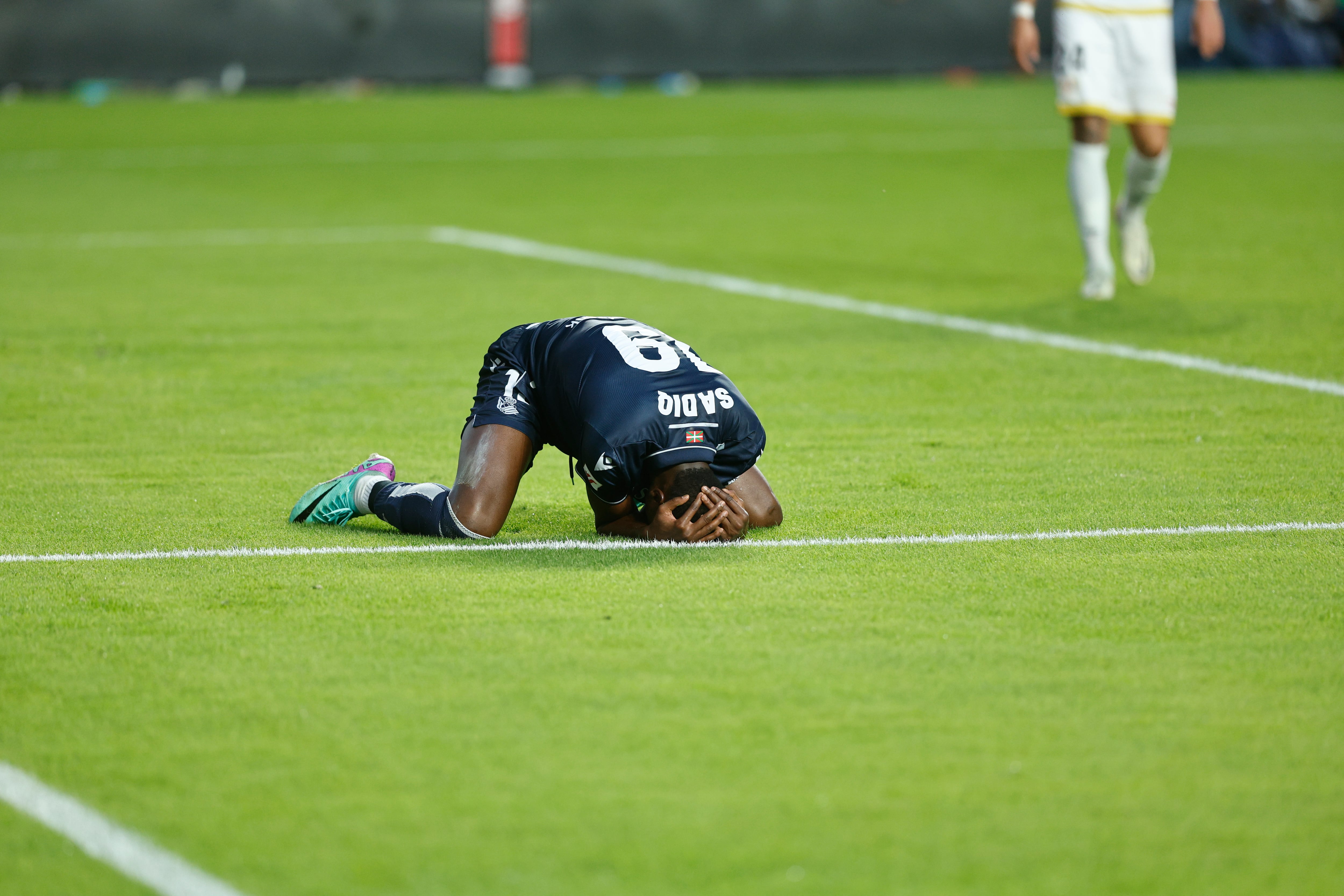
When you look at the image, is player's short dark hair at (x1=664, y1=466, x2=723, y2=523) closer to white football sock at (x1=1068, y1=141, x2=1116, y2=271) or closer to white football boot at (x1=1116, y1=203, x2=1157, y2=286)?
white football sock at (x1=1068, y1=141, x2=1116, y2=271)

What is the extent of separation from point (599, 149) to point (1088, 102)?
32.0 feet

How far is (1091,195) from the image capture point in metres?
9.02

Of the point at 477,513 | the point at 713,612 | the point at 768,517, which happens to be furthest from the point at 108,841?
the point at 768,517

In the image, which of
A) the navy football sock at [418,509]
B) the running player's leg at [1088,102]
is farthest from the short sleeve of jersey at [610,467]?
the running player's leg at [1088,102]

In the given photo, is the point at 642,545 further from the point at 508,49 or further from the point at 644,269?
the point at 508,49

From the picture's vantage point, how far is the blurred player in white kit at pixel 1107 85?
9047 millimetres

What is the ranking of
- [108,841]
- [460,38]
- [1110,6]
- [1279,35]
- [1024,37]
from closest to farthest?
[108,841], [1110,6], [1024,37], [460,38], [1279,35]

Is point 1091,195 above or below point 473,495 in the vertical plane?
below

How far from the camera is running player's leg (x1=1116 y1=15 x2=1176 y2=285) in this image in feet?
29.9

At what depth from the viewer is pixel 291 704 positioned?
12.0 ft

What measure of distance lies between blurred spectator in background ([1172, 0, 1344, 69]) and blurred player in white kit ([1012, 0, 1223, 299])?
743 inches

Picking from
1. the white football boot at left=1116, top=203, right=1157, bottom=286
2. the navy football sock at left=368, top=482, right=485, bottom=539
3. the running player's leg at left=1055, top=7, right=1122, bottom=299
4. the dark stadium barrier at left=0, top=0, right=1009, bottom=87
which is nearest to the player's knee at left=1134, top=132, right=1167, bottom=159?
the running player's leg at left=1055, top=7, right=1122, bottom=299

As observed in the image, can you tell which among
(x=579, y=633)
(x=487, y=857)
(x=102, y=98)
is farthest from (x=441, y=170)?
(x=487, y=857)

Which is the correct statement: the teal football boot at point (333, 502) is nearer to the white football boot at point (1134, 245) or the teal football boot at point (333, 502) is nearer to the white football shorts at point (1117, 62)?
the white football shorts at point (1117, 62)
